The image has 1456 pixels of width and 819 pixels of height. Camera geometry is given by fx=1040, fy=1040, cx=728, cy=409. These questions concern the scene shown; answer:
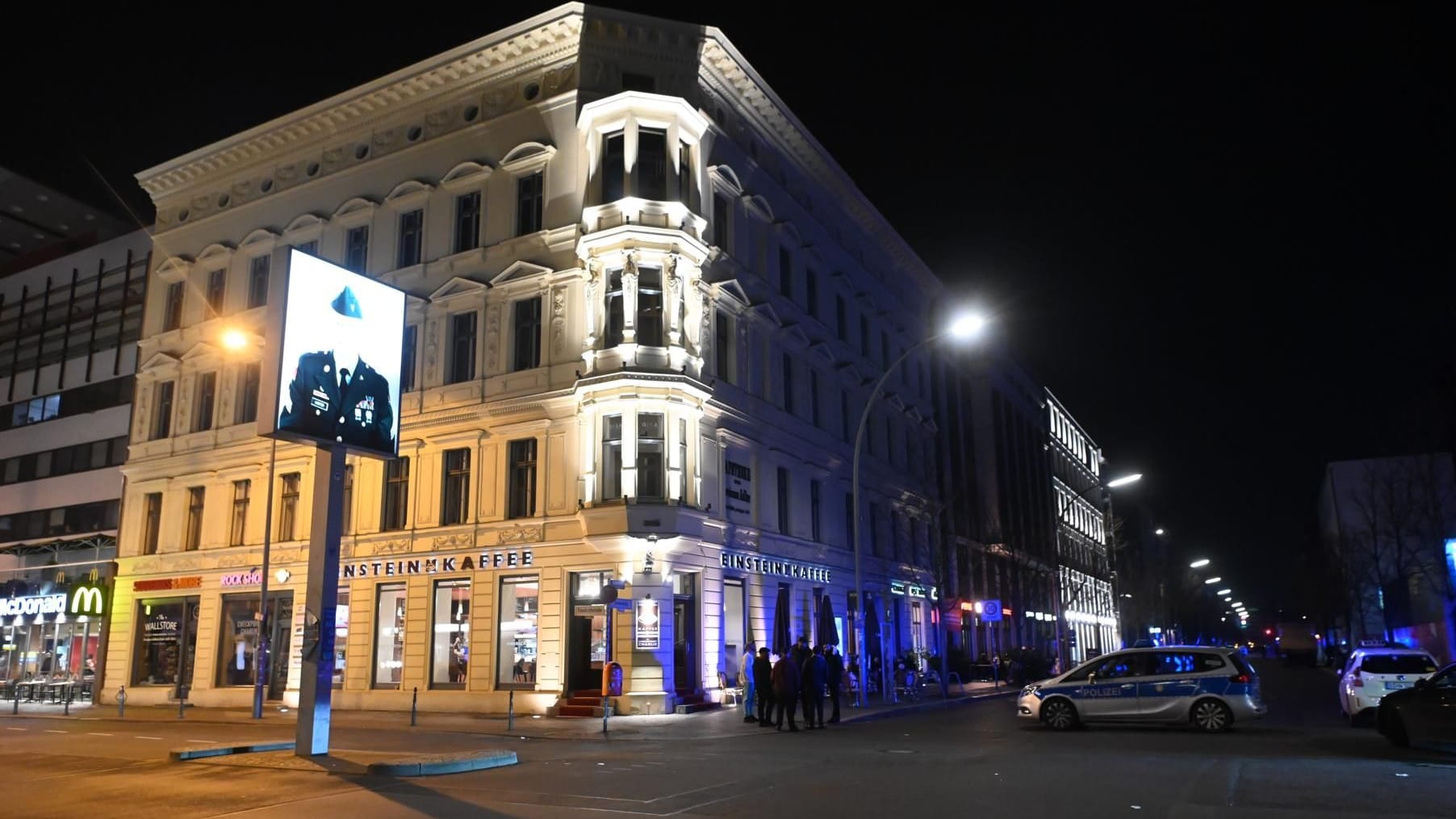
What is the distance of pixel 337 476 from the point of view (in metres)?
17.6

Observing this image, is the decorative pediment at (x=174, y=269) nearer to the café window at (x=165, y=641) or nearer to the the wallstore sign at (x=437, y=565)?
the café window at (x=165, y=641)

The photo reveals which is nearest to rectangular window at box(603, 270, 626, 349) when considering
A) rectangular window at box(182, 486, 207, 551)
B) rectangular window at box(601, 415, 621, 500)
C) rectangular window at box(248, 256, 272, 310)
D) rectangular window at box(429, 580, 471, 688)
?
rectangular window at box(601, 415, 621, 500)

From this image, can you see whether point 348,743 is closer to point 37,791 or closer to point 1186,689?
point 37,791

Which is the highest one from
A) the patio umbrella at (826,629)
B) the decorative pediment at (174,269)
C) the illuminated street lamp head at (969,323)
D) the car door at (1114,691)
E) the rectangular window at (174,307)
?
the decorative pediment at (174,269)

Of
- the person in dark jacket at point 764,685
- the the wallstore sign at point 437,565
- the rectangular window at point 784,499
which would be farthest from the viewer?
the rectangular window at point 784,499

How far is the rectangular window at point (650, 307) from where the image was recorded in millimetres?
28797

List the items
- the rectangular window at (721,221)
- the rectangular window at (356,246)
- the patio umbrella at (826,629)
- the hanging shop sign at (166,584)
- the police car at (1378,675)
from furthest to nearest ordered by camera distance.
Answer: the hanging shop sign at (166,584) → the rectangular window at (356,246) → the rectangular window at (721,221) → the patio umbrella at (826,629) → the police car at (1378,675)

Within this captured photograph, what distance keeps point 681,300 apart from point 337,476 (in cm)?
1357

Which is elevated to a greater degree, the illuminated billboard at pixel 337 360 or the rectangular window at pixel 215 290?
the rectangular window at pixel 215 290

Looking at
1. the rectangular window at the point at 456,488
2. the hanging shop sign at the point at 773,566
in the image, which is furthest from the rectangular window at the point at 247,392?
the hanging shop sign at the point at 773,566

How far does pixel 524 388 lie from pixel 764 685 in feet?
38.2

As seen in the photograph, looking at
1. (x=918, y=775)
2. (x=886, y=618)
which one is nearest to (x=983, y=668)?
(x=886, y=618)

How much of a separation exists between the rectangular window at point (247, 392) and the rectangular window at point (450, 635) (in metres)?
10.6

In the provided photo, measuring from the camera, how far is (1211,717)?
20.3 meters
